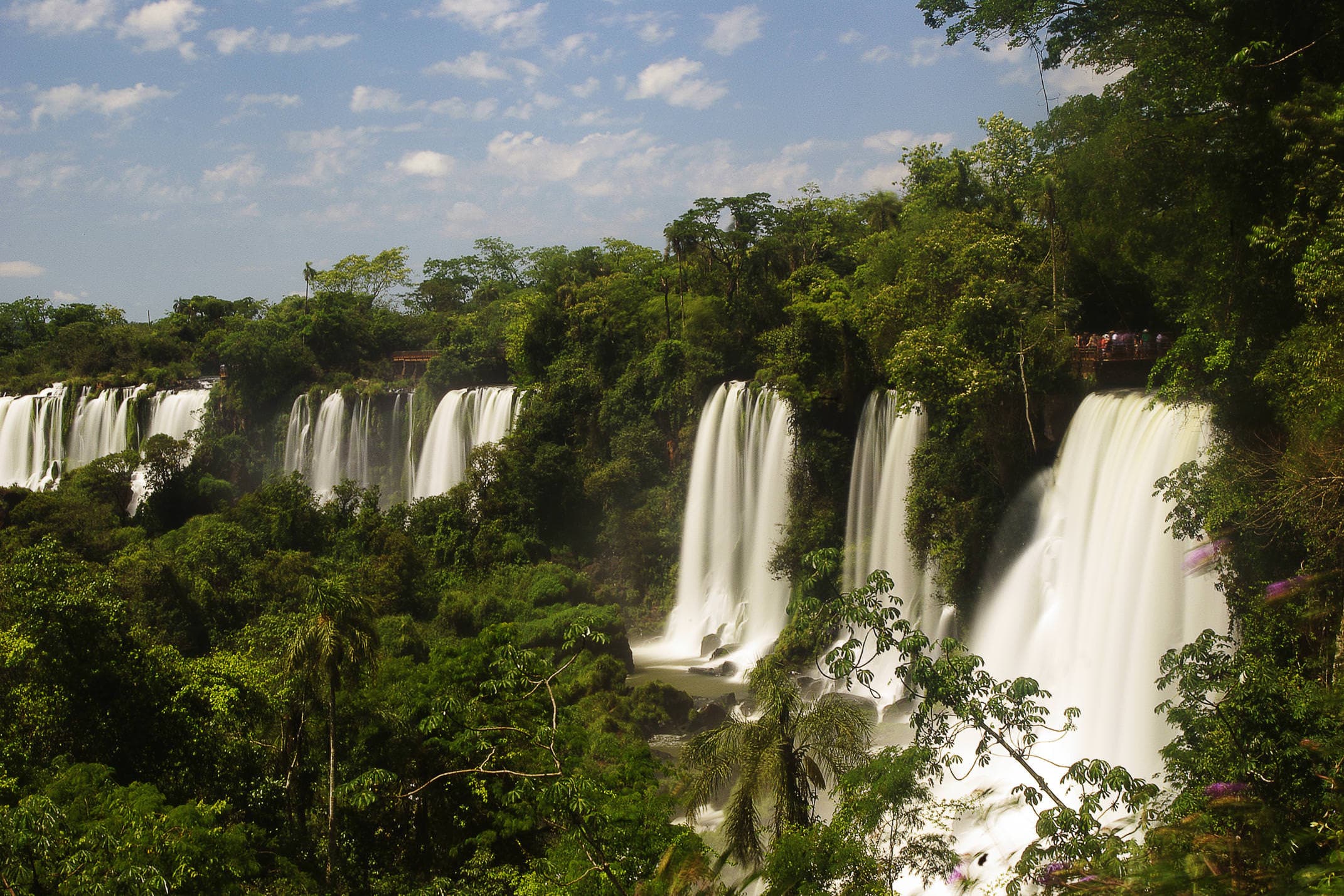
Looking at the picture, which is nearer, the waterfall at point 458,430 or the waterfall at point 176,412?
the waterfall at point 458,430

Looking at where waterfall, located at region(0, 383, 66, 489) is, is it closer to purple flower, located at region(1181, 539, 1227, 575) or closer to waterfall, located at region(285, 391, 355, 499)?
waterfall, located at region(285, 391, 355, 499)

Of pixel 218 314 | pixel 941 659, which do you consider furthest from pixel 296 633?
pixel 218 314

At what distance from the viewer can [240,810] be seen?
1134 cm

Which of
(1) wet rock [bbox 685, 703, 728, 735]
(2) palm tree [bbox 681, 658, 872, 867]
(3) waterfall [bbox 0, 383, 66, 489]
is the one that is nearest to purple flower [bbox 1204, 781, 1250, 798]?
(2) palm tree [bbox 681, 658, 872, 867]

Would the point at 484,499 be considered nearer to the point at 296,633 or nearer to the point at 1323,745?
the point at 296,633

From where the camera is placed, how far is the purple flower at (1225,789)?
776cm

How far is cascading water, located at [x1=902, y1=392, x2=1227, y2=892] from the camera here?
12.8 meters

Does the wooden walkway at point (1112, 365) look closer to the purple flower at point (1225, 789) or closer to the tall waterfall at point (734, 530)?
the tall waterfall at point (734, 530)

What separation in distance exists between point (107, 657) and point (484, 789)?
5.07 m

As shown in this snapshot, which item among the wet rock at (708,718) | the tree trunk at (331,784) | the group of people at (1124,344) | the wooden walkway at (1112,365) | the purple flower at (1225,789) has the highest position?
the group of people at (1124,344)

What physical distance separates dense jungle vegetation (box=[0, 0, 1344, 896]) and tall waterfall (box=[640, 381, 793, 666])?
2.94 ft

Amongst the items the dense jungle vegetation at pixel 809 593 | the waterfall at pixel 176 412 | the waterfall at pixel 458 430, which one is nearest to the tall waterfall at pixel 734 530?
the dense jungle vegetation at pixel 809 593

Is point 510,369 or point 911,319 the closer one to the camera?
point 911,319

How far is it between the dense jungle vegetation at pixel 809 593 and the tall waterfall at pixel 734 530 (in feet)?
2.94
